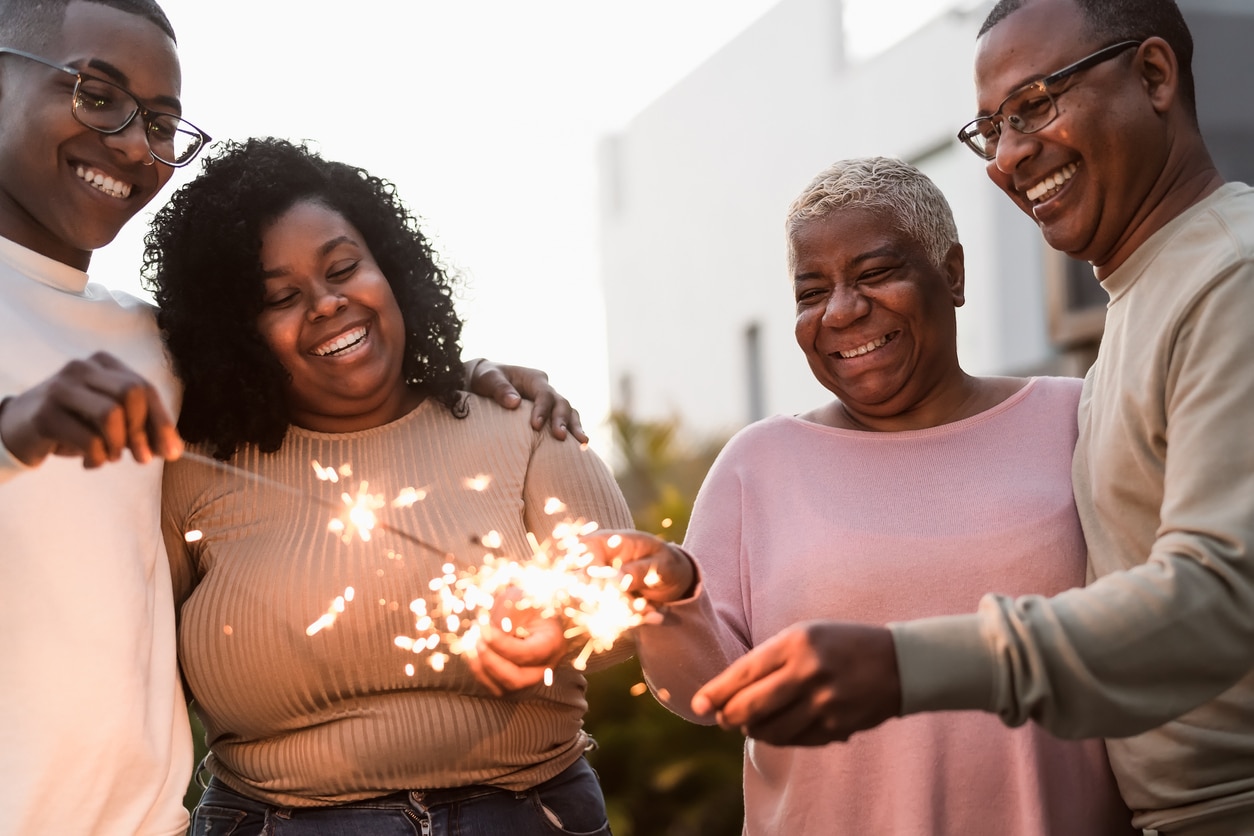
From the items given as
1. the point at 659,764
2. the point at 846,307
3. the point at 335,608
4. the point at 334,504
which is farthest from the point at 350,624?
the point at 659,764

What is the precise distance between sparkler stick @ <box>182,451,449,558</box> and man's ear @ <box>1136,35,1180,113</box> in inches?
80.1

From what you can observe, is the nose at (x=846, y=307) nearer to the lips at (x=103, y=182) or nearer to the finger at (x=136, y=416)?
the finger at (x=136, y=416)

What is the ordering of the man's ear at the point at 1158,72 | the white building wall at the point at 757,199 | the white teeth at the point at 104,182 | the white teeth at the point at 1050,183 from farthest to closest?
the white building wall at the point at 757,199 < the white teeth at the point at 104,182 < the white teeth at the point at 1050,183 < the man's ear at the point at 1158,72

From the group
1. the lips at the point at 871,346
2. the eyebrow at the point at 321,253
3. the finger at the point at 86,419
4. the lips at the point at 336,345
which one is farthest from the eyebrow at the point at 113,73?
the lips at the point at 871,346

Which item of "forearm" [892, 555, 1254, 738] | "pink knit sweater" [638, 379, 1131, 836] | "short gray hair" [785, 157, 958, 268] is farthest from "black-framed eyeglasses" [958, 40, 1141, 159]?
"forearm" [892, 555, 1254, 738]

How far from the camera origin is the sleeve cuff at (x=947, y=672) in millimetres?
2422

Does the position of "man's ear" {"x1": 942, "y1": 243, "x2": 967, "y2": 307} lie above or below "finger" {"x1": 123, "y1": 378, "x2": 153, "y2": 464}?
above

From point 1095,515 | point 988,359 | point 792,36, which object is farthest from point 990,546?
point 792,36

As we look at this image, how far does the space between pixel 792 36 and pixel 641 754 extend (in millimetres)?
12524

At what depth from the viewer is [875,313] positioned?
352cm

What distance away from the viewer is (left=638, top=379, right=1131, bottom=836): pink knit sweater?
3.20 metres

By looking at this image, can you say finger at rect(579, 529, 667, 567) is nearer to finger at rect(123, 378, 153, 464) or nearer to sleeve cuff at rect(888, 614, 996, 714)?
sleeve cuff at rect(888, 614, 996, 714)

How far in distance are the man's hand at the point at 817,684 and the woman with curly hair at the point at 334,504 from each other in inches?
31.9

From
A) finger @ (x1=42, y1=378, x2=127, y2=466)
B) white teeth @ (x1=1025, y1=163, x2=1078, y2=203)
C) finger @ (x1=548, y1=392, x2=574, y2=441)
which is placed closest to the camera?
finger @ (x1=42, y1=378, x2=127, y2=466)
